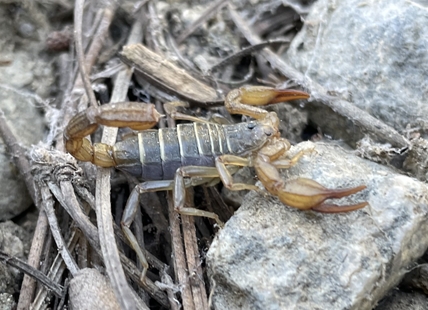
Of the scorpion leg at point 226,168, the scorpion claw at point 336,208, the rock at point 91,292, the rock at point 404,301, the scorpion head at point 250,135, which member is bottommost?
the rock at point 91,292

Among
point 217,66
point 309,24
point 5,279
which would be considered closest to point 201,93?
point 217,66

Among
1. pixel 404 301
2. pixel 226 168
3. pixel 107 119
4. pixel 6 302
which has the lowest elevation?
pixel 6 302

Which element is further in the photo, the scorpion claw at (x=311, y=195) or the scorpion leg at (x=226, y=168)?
the scorpion leg at (x=226, y=168)

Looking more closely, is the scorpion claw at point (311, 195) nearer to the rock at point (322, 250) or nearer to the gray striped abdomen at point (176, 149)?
the rock at point (322, 250)

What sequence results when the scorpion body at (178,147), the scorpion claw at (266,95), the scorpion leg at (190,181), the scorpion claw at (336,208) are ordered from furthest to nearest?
the scorpion claw at (266,95), the scorpion body at (178,147), the scorpion leg at (190,181), the scorpion claw at (336,208)

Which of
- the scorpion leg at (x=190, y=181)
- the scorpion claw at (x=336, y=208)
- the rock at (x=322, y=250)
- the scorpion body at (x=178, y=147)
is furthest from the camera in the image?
the scorpion body at (x=178, y=147)

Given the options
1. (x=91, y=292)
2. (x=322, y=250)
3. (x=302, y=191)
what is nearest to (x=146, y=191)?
(x=91, y=292)

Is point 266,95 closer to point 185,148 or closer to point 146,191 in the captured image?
point 185,148

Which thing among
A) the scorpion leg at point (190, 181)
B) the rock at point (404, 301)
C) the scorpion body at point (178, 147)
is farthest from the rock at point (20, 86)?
the rock at point (404, 301)
